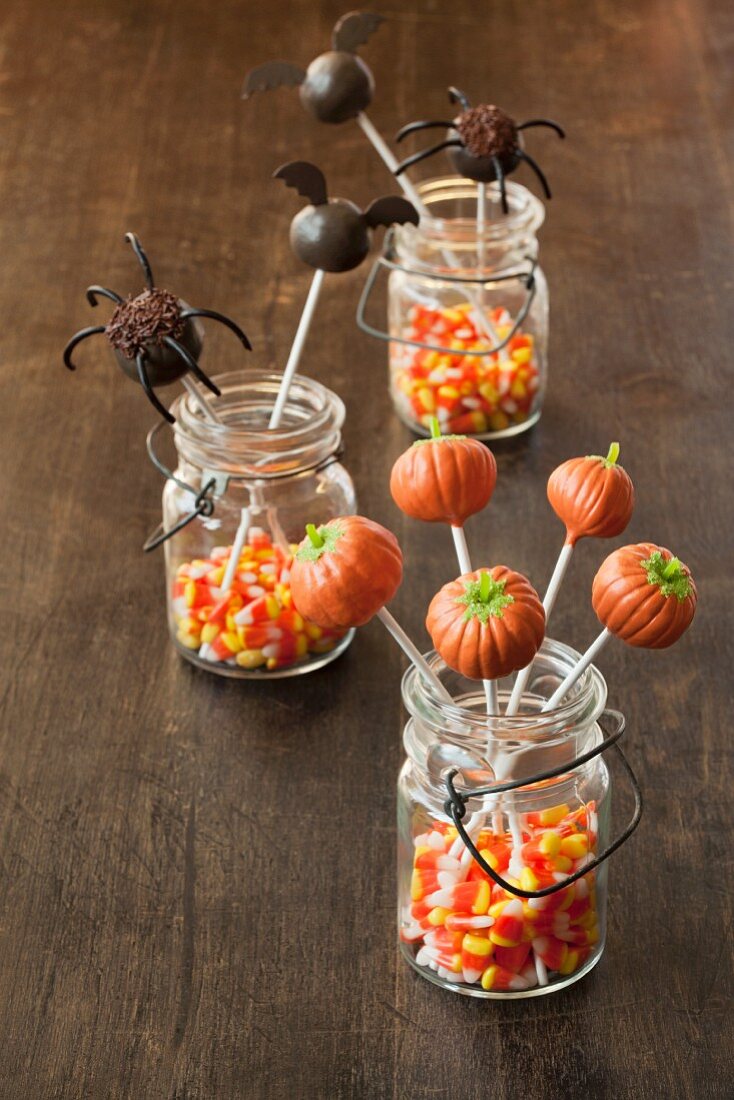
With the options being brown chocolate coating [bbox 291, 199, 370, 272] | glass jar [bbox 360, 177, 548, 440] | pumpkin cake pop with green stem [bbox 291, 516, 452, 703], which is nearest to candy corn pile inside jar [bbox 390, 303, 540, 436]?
glass jar [bbox 360, 177, 548, 440]

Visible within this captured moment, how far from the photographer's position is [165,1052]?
0.98m

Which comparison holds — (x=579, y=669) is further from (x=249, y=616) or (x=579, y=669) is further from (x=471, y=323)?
(x=471, y=323)

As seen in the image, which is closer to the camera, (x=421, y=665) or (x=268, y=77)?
(x=421, y=665)

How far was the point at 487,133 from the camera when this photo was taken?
4.99ft

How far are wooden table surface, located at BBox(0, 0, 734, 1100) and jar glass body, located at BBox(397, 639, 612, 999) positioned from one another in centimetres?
3

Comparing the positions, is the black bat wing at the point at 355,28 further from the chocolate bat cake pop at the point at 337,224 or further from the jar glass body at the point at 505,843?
the jar glass body at the point at 505,843

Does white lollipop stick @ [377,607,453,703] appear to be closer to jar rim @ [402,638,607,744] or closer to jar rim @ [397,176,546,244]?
jar rim @ [402,638,607,744]

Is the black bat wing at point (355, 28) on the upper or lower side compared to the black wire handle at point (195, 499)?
upper

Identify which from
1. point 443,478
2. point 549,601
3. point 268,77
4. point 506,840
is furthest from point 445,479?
point 268,77

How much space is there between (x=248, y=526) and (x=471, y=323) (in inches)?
19.4

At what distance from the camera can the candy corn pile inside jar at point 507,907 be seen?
0.98 metres

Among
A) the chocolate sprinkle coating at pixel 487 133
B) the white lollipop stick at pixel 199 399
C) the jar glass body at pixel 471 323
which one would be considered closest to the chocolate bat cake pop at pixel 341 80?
the chocolate sprinkle coating at pixel 487 133

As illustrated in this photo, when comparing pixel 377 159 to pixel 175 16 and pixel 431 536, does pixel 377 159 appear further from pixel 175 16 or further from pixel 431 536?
pixel 431 536

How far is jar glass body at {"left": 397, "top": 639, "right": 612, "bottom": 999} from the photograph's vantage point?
0.96 meters
